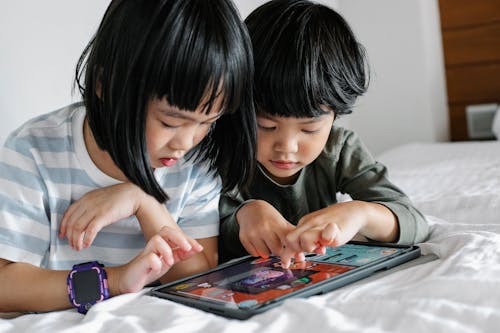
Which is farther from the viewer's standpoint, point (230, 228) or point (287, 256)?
point (230, 228)

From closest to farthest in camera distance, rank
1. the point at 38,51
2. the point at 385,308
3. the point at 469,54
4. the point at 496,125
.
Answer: the point at 385,308
the point at 38,51
the point at 496,125
the point at 469,54

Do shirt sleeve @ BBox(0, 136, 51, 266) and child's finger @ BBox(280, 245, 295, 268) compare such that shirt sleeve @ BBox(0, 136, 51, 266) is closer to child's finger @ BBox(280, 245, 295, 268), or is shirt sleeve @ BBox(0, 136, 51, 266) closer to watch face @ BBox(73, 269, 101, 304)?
watch face @ BBox(73, 269, 101, 304)

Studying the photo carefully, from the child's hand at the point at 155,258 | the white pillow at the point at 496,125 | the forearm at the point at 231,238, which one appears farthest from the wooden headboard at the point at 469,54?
the child's hand at the point at 155,258

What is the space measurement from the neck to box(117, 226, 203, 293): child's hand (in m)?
0.18

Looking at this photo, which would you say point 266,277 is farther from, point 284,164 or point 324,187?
point 324,187

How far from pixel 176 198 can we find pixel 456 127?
2130 millimetres

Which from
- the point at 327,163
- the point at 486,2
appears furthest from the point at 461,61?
the point at 327,163

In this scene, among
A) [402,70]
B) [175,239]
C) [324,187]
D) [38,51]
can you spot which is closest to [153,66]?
[175,239]

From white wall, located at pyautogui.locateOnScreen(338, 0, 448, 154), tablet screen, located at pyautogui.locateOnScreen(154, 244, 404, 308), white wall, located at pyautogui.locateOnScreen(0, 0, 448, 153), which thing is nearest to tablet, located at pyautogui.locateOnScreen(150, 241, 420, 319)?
tablet screen, located at pyautogui.locateOnScreen(154, 244, 404, 308)

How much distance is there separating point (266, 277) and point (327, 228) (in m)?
0.10

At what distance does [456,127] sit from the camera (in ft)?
9.55

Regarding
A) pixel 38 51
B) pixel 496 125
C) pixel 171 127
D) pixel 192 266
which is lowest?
pixel 496 125

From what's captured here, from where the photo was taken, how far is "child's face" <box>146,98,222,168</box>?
0.84 metres

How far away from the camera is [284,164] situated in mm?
1049
